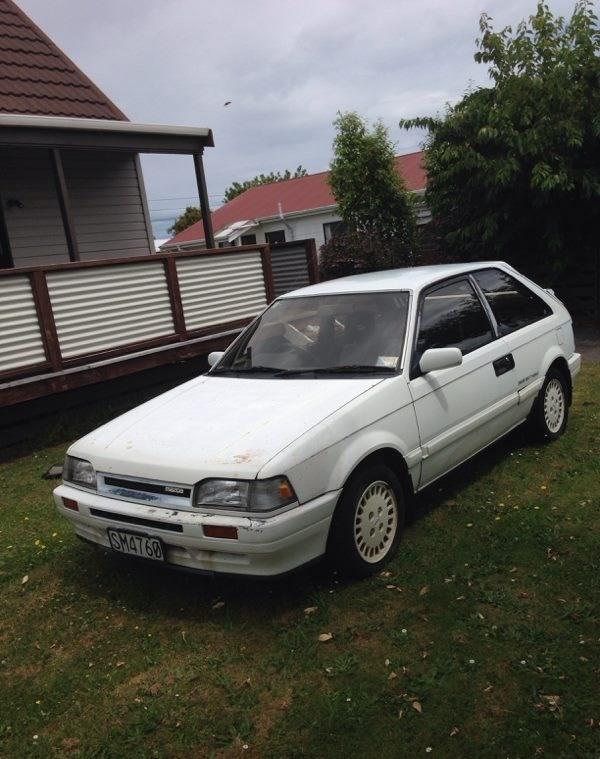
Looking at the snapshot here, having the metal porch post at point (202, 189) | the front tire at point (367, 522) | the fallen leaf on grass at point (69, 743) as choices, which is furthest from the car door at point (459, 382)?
the metal porch post at point (202, 189)

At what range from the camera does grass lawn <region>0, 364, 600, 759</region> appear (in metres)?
2.78

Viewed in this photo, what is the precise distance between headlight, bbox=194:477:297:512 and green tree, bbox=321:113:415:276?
16102mm

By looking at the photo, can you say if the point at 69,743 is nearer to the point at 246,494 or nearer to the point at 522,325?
the point at 246,494

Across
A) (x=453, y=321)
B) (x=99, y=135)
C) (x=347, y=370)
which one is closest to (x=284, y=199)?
(x=99, y=135)

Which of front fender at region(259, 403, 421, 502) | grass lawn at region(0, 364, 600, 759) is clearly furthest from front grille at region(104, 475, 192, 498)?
grass lawn at region(0, 364, 600, 759)

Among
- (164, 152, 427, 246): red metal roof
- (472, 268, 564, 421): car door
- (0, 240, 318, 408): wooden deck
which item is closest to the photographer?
(472, 268, 564, 421): car door

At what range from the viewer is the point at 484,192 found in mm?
11984

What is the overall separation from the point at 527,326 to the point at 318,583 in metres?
2.83

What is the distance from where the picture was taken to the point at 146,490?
362 centimetres

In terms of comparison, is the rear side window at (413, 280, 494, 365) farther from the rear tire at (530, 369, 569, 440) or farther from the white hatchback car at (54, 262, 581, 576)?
the rear tire at (530, 369, 569, 440)

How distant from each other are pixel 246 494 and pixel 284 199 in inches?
1177

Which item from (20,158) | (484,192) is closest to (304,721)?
(20,158)

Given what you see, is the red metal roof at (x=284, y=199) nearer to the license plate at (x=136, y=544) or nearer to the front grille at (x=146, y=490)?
the front grille at (x=146, y=490)

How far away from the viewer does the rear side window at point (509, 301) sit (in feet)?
17.4
